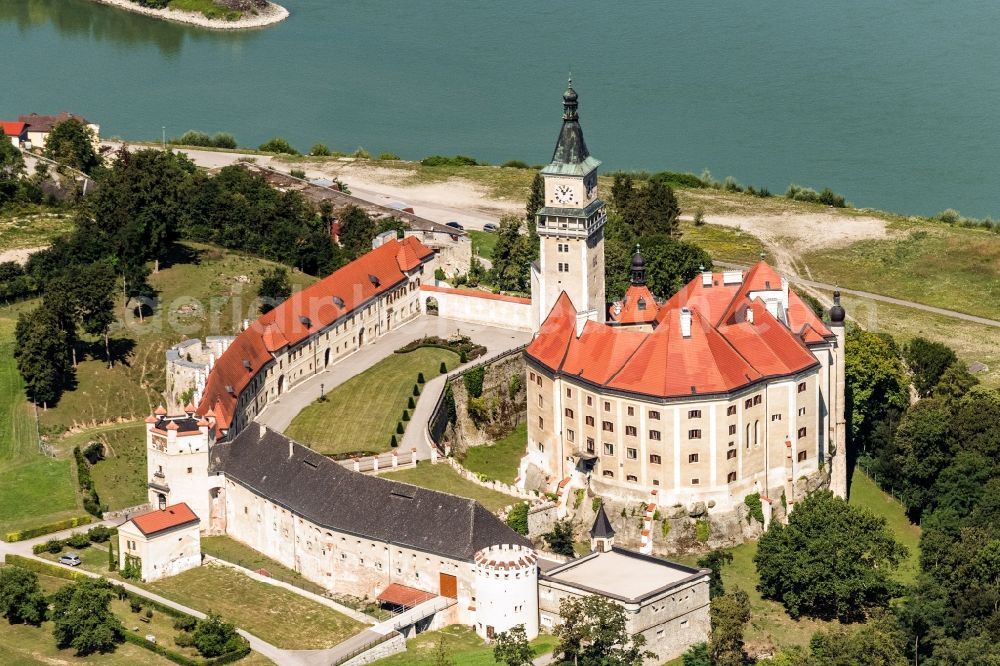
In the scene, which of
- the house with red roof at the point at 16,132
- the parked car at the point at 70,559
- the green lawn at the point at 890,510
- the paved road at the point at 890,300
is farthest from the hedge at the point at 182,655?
the house with red roof at the point at 16,132

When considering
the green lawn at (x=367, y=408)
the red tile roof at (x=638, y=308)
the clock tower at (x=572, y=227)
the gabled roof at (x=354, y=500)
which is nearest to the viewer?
the gabled roof at (x=354, y=500)

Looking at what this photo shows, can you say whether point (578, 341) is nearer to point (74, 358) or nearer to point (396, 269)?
point (396, 269)

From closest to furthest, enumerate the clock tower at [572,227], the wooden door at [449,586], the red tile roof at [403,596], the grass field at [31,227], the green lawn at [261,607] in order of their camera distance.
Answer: the green lawn at [261,607] → the wooden door at [449,586] → the red tile roof at [403,596] → the clock tower at [572,227] → the grass field at [31,227]

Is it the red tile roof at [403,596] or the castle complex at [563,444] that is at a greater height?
the castle complex at [563,444]

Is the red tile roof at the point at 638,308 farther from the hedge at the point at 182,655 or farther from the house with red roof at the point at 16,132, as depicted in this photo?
the house with red roof at the point at 16,132

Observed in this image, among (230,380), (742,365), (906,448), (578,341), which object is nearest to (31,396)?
(230,380)

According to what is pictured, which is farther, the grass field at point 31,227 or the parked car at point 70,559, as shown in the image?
the grass field at point 31,227

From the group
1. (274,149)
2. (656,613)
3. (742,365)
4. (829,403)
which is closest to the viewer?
(656,613)
